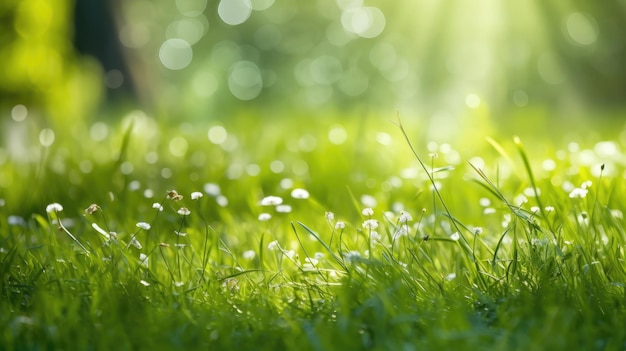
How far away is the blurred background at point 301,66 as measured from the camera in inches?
258

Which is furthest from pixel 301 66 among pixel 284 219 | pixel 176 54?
pixel 284 219

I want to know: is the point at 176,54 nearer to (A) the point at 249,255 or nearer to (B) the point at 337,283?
(A) the point at 249,255

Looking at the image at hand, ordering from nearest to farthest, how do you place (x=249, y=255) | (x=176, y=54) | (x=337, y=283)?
(x=337, y=283)
(x=249, y=255)
(x=176, y=54)

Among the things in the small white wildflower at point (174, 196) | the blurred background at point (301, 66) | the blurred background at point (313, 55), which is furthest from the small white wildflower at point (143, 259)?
the blurred background at point (313, 55)

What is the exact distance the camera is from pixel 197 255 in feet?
8.43

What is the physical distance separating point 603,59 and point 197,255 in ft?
38.2

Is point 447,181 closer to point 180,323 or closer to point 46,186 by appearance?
point 180,323

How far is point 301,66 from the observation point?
22.2 meters

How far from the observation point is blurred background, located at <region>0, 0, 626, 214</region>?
6547mm

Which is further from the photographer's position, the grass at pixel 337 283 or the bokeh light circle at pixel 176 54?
the bokeh light circle at pixel 176 54

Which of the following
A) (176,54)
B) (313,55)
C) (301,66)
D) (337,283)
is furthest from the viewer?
(176,54)

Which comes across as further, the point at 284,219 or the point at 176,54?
the point at 176,54

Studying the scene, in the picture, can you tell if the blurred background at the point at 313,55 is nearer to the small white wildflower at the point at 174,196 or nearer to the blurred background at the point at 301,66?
the blurred background at the point at 301,66

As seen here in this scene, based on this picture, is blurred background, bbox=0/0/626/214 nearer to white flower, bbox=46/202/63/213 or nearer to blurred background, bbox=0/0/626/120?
blurred background, bbox=0/0/626/120
